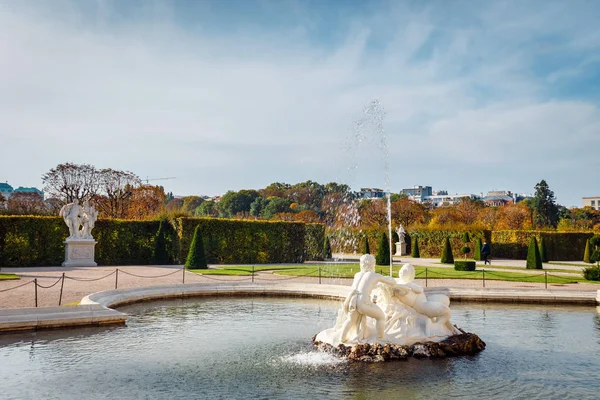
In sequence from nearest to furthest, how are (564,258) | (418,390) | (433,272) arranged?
1. (418,390)
2. (433,272)
3. (564,258)

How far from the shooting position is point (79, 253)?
96.9 ft

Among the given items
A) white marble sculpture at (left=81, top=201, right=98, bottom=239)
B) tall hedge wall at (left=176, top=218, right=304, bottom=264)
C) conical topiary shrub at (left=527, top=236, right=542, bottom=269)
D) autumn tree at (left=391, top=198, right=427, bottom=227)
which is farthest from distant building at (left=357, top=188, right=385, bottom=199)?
white marble sculpture at (left=81, top=201, right=98, bottom=239)

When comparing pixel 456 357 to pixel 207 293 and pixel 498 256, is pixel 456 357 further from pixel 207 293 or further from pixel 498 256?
pixel 498 256

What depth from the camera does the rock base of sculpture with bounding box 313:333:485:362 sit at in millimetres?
9461

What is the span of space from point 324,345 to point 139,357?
10.9 ft

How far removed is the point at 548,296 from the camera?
16953 mm

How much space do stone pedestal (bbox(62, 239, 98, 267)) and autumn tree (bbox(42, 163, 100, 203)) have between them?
23.9 meters

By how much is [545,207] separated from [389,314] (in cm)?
7940

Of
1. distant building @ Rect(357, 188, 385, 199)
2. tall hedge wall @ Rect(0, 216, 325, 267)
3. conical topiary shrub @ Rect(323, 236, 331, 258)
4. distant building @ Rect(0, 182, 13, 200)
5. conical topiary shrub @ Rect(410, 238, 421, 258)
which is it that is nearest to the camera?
tall hedge wall @ Rect(0, 216, 325, 267)

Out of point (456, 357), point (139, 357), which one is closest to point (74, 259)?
point (139, 357)

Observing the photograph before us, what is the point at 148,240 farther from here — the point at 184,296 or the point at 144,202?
the point at 144,202

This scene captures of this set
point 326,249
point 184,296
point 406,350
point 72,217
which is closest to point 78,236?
point 72,217

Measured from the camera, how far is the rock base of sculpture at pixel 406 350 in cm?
946

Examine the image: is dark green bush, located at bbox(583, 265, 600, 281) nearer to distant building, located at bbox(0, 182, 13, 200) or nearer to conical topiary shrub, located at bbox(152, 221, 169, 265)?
conical topiary shrub, located at bbox(152, 221, 169, 265)
